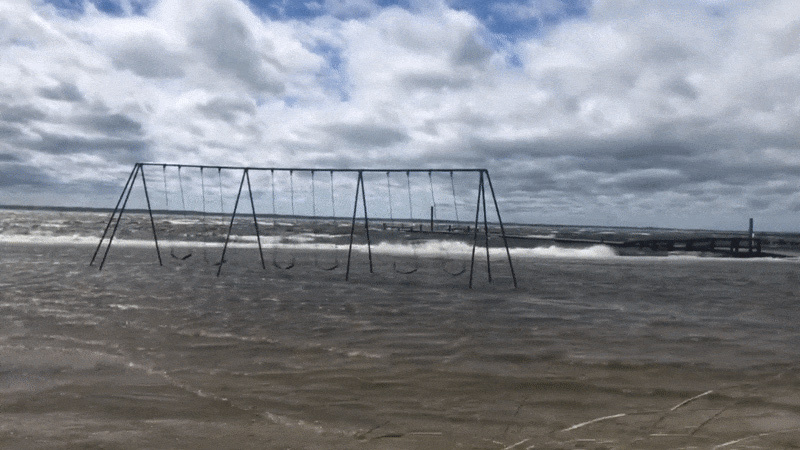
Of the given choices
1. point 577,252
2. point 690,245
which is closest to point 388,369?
point 577,252

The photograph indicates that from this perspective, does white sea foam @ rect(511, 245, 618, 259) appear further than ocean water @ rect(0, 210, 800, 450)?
Yes

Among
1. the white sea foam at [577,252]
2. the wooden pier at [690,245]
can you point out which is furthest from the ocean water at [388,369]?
the wooden pier at [690,245]

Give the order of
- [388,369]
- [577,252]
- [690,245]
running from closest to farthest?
[388,369] → [577,252] → [690,245]

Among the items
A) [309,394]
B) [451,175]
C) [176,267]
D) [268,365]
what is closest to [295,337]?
[268,365]

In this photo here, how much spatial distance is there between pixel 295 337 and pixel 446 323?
263 centimetres

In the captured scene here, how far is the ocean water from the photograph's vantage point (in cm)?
421

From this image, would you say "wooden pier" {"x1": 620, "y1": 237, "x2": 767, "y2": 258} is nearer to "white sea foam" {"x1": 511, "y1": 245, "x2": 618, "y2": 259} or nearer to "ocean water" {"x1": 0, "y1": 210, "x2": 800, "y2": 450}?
"white sea foam" {"x1": 511, "y1": 245, "x2": 618, "y2": 259}

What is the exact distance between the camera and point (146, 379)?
5.53 metres

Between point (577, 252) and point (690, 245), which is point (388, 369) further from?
point (690, 245)

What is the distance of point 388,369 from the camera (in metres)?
6.10

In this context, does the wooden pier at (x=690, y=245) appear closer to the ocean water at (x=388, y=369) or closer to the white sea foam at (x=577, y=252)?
the white sea foam at (x=577, y=252)

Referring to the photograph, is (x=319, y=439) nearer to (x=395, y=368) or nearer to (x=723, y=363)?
(x=395, y=368)

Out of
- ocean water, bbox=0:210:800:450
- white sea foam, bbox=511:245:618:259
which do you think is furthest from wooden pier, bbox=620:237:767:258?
ocean water, bbox=0:210:800:450

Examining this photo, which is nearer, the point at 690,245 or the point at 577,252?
the point at 577,252
